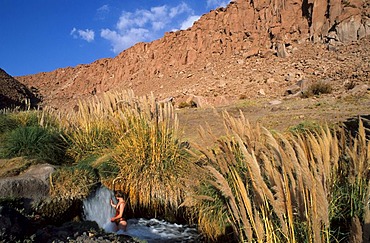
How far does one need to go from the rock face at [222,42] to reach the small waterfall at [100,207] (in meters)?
27.3

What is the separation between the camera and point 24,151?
5.80 m

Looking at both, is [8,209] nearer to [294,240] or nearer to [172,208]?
[172,208]

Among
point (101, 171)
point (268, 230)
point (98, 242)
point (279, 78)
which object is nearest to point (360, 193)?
point (268, 230)

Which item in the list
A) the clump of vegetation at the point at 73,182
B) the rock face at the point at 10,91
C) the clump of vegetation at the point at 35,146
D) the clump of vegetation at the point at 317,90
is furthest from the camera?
the rock face at the point at 10,91

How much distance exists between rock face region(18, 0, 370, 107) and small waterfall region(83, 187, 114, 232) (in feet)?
89.5

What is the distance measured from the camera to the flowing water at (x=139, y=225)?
4.22 metres

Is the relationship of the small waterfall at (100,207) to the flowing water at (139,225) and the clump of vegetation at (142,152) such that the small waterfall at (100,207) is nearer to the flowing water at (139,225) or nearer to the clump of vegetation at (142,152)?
the flowing water at (139,225)

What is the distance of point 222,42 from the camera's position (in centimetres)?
4525

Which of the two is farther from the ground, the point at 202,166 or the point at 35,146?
the point at 35,146

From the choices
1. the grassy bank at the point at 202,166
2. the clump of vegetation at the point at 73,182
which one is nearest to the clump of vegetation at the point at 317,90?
the grassy bank at the point at 202,166

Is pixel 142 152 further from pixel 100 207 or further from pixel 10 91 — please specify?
pixel 10 91

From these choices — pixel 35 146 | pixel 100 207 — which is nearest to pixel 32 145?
pixel 35 146

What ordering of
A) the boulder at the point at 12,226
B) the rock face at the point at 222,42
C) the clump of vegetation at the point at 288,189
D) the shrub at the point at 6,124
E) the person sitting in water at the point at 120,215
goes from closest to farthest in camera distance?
the clump of vegetation at the point at 288,189, the boulder at the point at 12,226, the person sitting in water at the point at 120,215, the shrub at the point at 6,124, the rock face at the point at 222,42

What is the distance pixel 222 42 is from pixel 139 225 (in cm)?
4301
